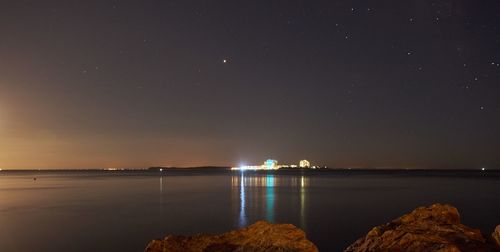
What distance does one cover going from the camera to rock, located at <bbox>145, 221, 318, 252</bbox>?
966 cm

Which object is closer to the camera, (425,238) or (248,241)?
(425,238)

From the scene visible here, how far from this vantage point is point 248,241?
10188 mm

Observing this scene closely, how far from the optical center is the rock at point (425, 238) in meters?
7.59

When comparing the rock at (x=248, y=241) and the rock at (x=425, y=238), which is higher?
the rock at (x=425, y=238)

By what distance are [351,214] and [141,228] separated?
16.4m

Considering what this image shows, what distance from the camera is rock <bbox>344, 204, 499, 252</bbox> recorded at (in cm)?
759

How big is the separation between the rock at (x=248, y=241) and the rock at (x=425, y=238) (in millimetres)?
1244

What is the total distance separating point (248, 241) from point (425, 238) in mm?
3863

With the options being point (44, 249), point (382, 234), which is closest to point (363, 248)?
point (382, 234)

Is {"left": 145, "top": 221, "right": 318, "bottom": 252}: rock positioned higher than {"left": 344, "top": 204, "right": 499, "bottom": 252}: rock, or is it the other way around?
{"left": 344, "top": 204, "right": 499, "bottom": 252}: rock

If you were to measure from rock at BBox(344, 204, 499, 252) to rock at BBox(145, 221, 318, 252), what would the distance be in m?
1.24

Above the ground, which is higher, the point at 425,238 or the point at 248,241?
the point at 425,238

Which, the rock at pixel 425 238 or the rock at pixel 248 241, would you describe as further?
the rock at pixel 248 241

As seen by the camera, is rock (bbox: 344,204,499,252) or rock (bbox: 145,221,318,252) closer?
rock (bbox: 344,204,499,252)
